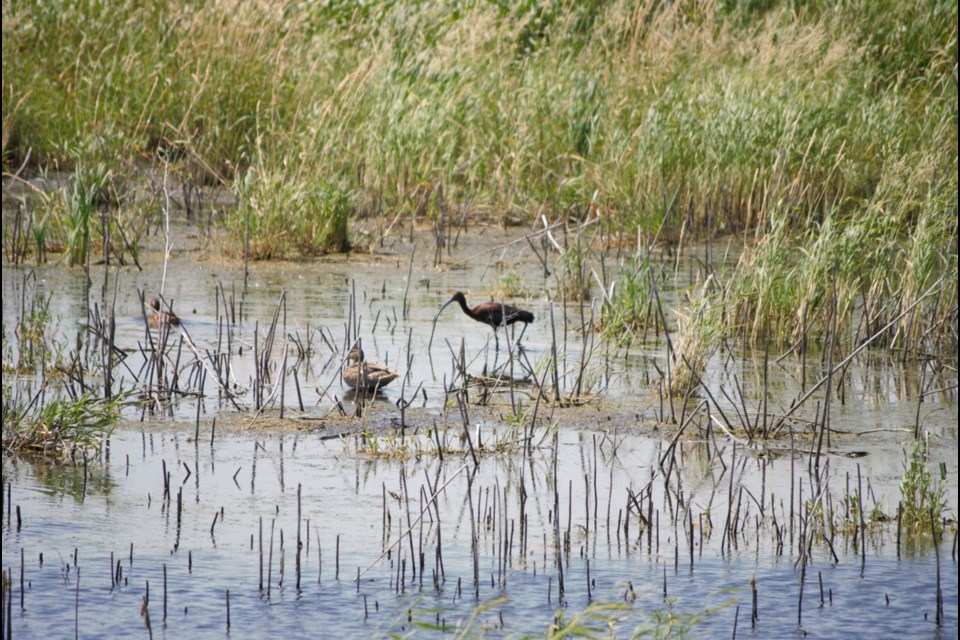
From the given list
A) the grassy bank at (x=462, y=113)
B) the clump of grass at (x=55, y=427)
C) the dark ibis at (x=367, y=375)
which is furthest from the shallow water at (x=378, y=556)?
the grassy bank at (x=462, y=113)

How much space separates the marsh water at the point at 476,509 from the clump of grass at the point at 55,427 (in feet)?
0.36

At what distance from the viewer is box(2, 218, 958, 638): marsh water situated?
532cm

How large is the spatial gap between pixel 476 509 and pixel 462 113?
995 cm

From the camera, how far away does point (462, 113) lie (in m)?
16.0

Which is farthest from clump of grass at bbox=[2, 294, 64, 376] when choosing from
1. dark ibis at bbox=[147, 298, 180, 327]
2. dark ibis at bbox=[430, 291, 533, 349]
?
dark ibis at bbox=[430, 291, 533, 349]

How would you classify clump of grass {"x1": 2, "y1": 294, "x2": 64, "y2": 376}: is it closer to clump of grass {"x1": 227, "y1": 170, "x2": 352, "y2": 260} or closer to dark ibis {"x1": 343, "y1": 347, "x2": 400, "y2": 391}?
dark ibis {"x1": 343, "y1": 347, "x2": 400, "y2": 391}

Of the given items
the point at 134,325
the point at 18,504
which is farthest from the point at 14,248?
the point at 18,504

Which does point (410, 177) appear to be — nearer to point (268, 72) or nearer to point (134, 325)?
point (268, 72)

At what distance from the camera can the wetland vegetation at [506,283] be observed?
619cm

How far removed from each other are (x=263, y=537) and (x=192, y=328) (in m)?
4.47

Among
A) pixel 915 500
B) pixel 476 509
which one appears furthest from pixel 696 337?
pixel 476 509

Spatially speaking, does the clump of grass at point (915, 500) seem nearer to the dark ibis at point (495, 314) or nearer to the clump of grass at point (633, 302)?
the clump of grass at point (633, 302)

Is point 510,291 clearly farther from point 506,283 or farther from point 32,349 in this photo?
point 32,349

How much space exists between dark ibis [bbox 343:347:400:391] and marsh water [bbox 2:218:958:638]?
5.2 inches
